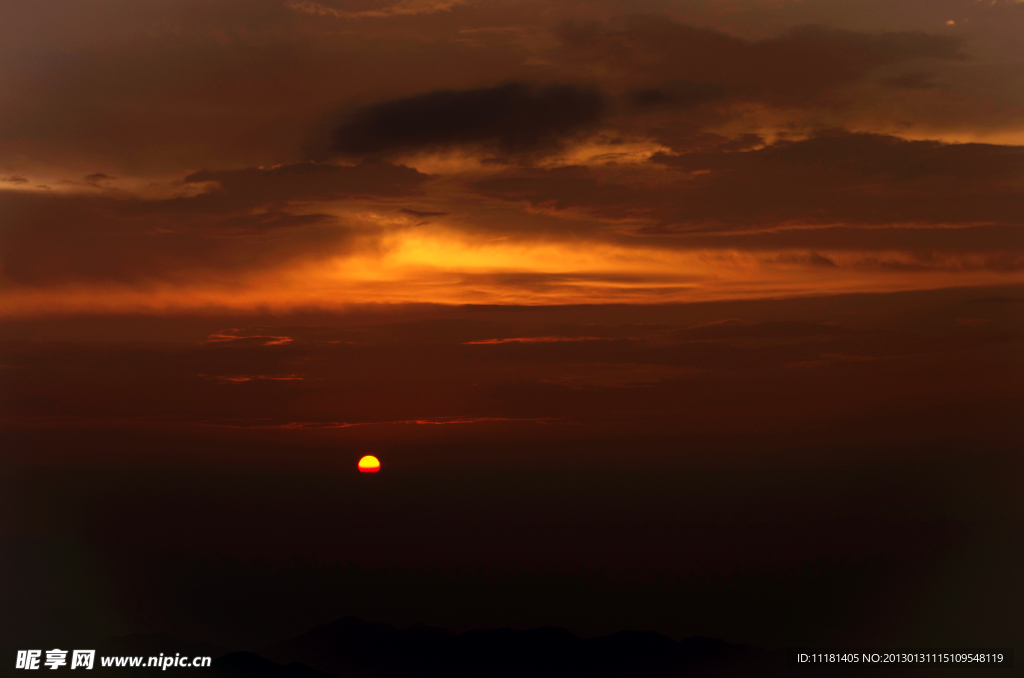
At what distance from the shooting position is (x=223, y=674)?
232 feet

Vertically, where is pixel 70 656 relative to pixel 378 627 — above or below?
below

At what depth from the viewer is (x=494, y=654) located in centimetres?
5531

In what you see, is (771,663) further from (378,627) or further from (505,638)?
(378,627)

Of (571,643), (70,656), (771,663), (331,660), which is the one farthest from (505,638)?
(70,656)

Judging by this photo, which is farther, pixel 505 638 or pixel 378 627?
pixel 378 627

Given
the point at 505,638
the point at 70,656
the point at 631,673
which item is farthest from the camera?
the point at 505,638

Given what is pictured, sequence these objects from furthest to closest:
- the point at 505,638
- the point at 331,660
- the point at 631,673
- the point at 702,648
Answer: the point at 331,660 → the point at 505,638 → the point at 631,673 → the point at 702,648

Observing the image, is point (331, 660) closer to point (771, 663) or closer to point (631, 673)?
point (631, 673)

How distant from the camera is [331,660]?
237ft

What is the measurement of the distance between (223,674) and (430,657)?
21960 mm

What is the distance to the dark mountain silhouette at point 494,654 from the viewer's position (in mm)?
56219

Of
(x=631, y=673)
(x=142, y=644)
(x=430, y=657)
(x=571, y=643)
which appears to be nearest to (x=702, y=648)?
(x=631, y=673)

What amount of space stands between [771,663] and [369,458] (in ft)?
56.3

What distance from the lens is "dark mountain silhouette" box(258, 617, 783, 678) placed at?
184ft
